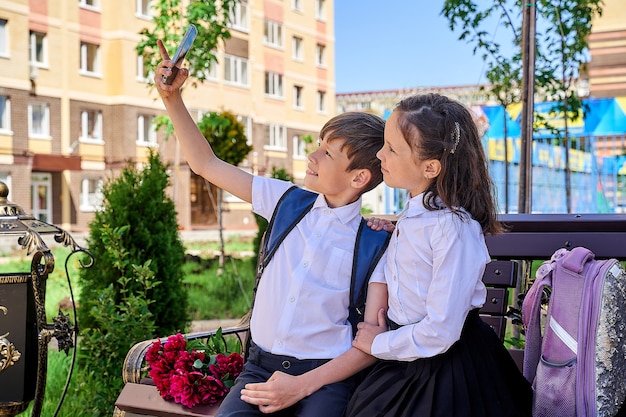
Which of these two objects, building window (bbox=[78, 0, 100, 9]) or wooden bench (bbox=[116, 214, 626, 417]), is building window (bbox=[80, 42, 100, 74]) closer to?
building window (bbox=[78, 0, 100, 9])

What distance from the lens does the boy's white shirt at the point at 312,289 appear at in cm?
190

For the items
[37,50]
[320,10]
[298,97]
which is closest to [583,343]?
[37,50]

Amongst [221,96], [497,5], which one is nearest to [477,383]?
[497,5]

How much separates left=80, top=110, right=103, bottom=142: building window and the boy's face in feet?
64.1

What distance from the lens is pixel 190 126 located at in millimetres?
2096

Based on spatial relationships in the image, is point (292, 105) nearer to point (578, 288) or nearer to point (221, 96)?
point (221, 96)

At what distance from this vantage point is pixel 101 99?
21109 millimetres

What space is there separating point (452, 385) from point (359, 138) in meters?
0.63

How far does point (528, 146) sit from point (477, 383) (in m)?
2.03

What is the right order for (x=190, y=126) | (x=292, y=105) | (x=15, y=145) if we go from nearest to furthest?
(x=190, y=126)
(x=15, y=145)
(x=292, y=105)

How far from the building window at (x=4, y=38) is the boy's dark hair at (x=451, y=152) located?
58.8 feet

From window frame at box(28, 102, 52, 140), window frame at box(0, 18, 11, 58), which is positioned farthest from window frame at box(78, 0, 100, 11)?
window frame at box(28, 102, 52, 140)

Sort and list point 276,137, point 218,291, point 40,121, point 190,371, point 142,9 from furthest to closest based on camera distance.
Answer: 1. point 276,137
2. point 142,9
3. point 40,121
4. point 218,291
5. point 190,371

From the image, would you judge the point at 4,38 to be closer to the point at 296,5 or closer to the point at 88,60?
the point at 88,60
